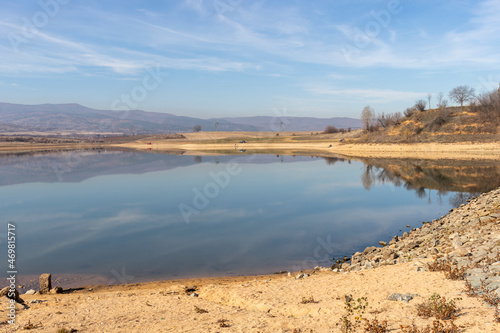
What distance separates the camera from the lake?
13.8m

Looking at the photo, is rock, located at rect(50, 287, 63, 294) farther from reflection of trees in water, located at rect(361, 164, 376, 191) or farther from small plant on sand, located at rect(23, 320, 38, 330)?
reflection of trees in water, located at rect(361, 164, 376, 191)

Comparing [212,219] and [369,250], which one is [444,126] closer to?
[212,219]

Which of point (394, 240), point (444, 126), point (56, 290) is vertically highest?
point (444, 126)

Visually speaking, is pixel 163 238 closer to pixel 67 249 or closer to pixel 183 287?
pixel 67 249

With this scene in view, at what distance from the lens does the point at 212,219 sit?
20562 millimetres

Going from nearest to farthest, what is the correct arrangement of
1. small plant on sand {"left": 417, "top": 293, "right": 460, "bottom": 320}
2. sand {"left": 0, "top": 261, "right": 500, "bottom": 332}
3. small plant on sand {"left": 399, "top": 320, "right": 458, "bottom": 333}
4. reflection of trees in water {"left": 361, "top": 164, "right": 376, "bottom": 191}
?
small plant on sand {"left": 399, "top": 320, "right": 458, "bottom": 333}, small plant on sand {"left": 417, "top": 293, "right": 460, "bottom": 320}, sand {"left": 0, "top": 261, "right": 500, "bottom": 332}, reflection of trees in water {"left": 361, "top": 164, "right": 376, "bottom": 191}

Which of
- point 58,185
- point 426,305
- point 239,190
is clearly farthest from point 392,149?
point 426,305

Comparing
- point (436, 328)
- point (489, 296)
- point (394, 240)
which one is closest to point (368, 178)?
point (394, 240)

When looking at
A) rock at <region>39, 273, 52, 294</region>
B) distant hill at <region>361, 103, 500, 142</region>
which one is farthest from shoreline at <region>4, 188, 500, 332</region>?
distant hill at <region>361, 103, 500, 142</region>

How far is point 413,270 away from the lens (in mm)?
10039

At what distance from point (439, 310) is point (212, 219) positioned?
49.3 feet

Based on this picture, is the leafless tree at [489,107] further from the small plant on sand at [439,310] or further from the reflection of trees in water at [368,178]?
the small plant on sand at [439,310]

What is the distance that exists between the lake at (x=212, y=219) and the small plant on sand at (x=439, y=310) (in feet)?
20.7

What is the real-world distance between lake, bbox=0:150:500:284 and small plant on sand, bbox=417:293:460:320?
631cm
